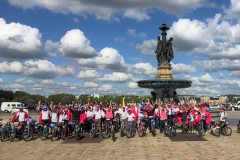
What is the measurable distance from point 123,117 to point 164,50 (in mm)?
29443

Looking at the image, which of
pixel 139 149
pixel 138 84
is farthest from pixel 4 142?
pixel 138 84

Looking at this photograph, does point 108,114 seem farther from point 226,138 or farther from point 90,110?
point 226,138

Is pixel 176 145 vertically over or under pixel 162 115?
under

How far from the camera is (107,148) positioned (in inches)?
686

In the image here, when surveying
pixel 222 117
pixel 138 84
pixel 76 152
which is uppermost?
pixel 138 84

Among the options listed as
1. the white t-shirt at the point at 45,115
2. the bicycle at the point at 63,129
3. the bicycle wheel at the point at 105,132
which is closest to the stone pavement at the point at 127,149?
the bicycle at the point at 63,129

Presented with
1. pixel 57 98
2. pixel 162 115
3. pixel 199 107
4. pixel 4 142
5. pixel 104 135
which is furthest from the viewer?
pixel 57 98

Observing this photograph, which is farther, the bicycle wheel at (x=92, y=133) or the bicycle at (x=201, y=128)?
the bicycle at (x=201, y=128)

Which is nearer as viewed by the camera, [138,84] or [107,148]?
[107,148]

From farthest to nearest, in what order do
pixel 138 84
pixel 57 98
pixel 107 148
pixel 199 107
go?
pixel 57 98 < pixel 138 84 < pixel 199 107 < pixel 107 148

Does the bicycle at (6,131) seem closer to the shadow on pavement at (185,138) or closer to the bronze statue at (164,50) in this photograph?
the shadow on pavement at (185,138)

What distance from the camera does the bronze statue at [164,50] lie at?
169 ft

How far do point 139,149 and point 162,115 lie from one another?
6934 mm

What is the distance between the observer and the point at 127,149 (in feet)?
55.6
